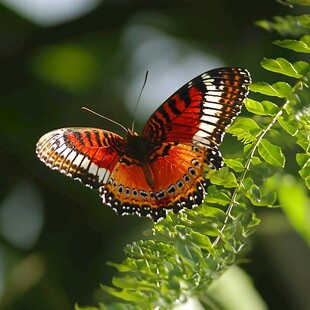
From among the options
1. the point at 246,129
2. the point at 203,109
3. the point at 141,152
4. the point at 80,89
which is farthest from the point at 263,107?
the point at 80,89

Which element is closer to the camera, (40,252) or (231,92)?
(231,92)

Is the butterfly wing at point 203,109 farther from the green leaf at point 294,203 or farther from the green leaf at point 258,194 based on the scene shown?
the green leaf at point 294,203

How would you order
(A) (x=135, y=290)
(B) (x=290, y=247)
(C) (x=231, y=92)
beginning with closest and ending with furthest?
(A) (x=135, y=290), (C) (x=231, y=92), (B) (x=290, y=247)

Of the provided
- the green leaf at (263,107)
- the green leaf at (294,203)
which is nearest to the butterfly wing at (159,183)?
the green leaf at (263,107)

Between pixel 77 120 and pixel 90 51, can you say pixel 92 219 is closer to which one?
pixel 77 120

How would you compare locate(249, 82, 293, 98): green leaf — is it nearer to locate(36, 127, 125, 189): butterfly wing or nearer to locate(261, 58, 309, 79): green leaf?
locate(261, 58, 309, 79): green leaf

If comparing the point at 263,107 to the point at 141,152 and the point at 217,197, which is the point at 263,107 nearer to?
the point at 217,197

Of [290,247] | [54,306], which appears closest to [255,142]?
[290,247]
